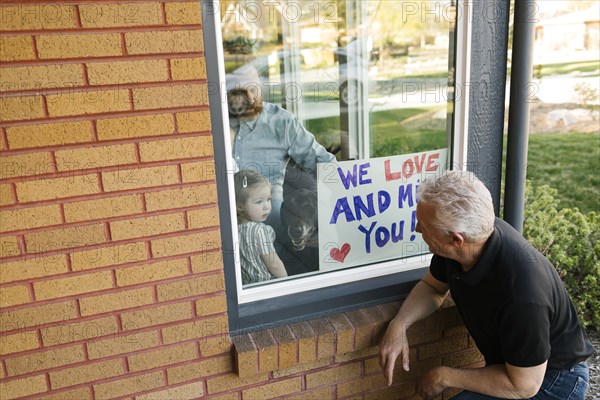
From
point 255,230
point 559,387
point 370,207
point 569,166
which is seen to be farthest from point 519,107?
point 569,166

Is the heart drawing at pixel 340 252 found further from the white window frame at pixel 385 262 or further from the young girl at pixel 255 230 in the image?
the young girl at pixel 255 230

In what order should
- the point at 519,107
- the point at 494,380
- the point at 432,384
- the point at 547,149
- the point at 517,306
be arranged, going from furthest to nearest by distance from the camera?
the point at 547,149, the point at 519,107, the point at 432,384, the point at 494,380, the point at 517,306

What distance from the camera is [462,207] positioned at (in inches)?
74.8

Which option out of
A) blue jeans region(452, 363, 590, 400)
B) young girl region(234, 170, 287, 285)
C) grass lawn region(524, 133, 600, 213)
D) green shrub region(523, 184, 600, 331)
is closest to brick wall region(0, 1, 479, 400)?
young girl region(234, 170, 287, 285)

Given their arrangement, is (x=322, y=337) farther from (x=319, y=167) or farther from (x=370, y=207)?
(x=319, y=167)

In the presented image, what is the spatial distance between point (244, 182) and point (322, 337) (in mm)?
712

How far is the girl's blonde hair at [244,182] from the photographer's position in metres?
2.29

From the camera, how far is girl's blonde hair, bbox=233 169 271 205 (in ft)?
7.52

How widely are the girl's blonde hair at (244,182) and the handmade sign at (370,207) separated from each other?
10.6 inches

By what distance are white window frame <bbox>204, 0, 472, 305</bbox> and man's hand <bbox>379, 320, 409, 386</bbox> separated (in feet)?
1.01

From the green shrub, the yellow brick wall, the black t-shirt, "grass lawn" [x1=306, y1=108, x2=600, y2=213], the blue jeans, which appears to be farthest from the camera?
the green shrub

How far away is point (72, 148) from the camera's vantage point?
5.97ft

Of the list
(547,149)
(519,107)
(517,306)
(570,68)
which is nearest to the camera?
(517,306)

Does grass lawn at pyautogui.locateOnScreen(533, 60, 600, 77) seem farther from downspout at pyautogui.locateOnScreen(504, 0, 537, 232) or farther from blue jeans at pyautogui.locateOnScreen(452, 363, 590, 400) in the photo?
blue jeans at pyautogui.locateOnScreen(452, 363, 590, 400)
